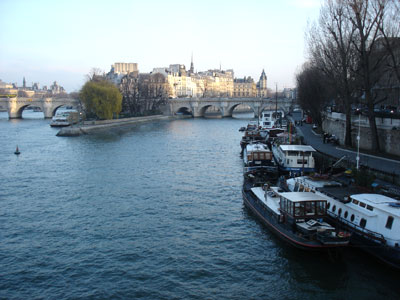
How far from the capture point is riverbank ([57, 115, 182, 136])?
58.8 meters

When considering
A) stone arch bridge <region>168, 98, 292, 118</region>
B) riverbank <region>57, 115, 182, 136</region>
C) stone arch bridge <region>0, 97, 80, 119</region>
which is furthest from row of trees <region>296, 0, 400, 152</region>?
stone arch bridge <region>0, 97, 80, 119</region>

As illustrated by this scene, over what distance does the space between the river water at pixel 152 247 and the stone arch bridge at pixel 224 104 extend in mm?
65048

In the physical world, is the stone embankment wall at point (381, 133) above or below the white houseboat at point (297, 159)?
above

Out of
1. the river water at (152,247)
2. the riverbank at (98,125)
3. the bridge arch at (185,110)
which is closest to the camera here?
the river water at (152,247)

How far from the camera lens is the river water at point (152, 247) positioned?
13531 millimetres

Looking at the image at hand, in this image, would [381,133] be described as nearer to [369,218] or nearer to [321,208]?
[321,208]

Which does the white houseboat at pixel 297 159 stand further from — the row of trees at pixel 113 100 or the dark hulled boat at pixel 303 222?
the row of trees at pixel 113 100

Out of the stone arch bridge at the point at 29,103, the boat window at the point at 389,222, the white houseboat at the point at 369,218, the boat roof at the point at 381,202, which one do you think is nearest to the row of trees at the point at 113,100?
the stone arch bridge at the point at 29,103

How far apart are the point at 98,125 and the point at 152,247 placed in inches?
2125

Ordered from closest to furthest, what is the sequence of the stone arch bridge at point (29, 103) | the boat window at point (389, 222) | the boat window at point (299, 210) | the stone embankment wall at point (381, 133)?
the boat window at point (389, 222) < the boat window at point (299, 210) < the stone embankment wall at point (381, 133) < the stone arch bridge at point (29, 103)

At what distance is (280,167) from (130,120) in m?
55.1

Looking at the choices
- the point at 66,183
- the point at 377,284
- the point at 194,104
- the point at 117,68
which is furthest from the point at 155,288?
the point at 117,68

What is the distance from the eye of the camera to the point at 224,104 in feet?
326

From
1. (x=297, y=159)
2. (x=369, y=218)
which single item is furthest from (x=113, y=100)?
(x=369, y=218)
